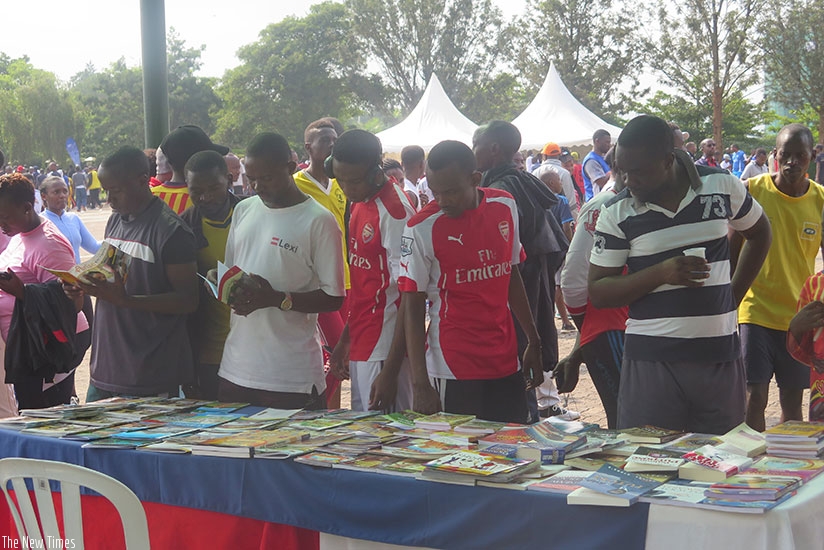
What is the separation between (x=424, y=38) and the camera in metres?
57.2

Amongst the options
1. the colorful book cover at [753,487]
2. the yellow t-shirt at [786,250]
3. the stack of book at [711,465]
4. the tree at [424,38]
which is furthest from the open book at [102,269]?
the tree at [424,38]

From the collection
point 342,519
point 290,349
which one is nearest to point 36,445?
point 290,349

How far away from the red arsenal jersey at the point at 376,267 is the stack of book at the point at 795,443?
1683mm

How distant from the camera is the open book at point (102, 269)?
3756mm

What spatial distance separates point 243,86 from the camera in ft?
207

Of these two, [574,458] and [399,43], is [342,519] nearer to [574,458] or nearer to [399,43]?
[574,458]

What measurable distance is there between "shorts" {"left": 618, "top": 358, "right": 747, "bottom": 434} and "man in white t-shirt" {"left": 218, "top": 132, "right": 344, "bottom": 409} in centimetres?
130

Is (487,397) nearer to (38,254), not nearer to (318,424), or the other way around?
(318,424)

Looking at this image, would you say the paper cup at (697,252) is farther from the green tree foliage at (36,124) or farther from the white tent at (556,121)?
the green tree foliage at (36,124)

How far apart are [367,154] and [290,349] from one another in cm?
88

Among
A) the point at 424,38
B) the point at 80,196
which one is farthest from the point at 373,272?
the point at 424,38

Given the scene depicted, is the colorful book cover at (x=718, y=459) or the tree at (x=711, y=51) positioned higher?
the tree at (x=711, y=51)

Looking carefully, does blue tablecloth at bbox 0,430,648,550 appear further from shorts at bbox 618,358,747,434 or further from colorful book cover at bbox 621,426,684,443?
shorts at bbox 618,358,747,434

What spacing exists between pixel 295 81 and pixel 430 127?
133 ft
